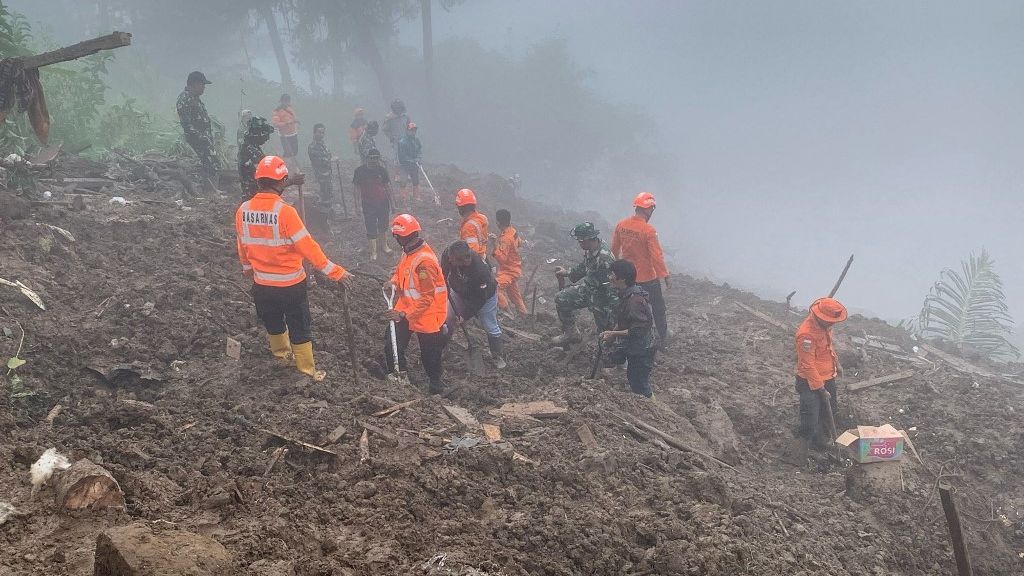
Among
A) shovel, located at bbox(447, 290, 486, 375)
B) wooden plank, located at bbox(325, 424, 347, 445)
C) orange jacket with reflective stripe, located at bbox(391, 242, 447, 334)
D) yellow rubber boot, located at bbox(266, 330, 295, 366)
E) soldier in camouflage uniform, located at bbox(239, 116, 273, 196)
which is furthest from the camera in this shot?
soldier in camouflage uniform, located at bbox(239, 116, 273, 196)

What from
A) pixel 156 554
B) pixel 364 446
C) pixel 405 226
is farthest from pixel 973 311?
pixel 156 554

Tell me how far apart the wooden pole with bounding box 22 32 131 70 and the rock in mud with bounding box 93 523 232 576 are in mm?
4270

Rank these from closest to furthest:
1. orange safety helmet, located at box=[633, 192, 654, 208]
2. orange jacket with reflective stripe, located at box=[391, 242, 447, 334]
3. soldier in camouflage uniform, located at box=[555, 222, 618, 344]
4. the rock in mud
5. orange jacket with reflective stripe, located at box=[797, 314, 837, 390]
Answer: the rock in mud < orange jacket with reflective stripe, located at box=[391, 242, 447, 334] < orange jacket with reflective stripe, located at box=[797, 314, 837, 390] < soldier in camouflage uniform, located at box=[555, 222, 618, 344] < orange safety helmet, located at box=[633, 192, 654, 208]

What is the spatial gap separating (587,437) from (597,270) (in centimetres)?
276

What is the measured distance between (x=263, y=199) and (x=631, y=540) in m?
3.87

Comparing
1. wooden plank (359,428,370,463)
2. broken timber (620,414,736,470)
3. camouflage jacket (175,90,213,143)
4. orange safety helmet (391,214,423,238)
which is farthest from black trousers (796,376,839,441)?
camouflage jacket (175,90,213,143)

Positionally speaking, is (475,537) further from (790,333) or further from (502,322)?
(790,333)

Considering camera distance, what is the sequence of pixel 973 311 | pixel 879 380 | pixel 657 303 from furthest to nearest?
pixel 973 311
pixel 657 303
pixel 879 380

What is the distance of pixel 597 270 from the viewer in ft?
23.9

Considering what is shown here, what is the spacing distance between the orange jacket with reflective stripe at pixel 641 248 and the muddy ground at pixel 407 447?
1345 mm

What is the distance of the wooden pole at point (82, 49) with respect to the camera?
508 centimetres

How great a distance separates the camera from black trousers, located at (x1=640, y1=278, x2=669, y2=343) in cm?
795

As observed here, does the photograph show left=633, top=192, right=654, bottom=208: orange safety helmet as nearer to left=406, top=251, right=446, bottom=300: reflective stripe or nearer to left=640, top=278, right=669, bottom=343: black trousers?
left=640, top=278, right=669, bottom=343: black trousers

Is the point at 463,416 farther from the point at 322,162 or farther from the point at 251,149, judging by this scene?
the point at 322,162
